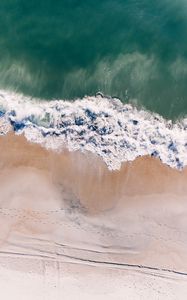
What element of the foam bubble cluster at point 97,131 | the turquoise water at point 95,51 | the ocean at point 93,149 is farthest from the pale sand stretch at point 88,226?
the turquoise water at point 95,51

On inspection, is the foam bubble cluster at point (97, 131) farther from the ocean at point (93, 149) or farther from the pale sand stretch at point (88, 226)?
the pale sand stretch at point (88, 226)

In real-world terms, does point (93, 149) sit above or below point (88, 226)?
above

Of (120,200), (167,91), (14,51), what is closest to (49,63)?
(14,51)

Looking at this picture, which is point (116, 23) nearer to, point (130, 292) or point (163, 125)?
point (163, 125)

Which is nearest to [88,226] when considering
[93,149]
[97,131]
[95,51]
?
[93,149]

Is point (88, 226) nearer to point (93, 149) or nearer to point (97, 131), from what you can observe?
point (93, 149)

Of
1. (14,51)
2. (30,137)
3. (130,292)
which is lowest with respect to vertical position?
(130,292)

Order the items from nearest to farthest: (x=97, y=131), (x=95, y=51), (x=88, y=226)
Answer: (x=88, y=226), (x=97, y=131), (x=95, y=51)
